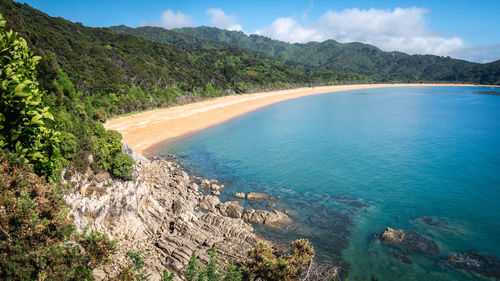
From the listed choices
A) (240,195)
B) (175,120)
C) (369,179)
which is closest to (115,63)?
(175,120)

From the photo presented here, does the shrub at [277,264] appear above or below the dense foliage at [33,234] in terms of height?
below

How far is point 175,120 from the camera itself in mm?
59875

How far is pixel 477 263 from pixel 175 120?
5258 cm

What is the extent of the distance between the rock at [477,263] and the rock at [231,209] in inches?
549

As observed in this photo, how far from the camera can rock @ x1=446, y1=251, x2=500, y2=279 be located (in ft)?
54.8

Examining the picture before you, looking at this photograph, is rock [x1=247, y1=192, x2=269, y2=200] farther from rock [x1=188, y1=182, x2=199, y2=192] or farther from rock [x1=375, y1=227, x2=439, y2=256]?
rock [x1=375, y1=227, x2=439, y2=256]

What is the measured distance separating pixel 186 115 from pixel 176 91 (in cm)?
1701

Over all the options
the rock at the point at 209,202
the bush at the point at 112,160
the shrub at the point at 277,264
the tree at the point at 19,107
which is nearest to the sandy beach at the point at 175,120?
the bush at the point at 112,160

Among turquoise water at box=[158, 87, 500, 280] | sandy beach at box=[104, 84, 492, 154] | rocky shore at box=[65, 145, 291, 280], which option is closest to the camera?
rocky shore at box=[65, 145, 291, 280]

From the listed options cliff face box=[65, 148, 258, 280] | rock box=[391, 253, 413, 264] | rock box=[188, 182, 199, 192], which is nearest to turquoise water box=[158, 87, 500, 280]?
rock box=[391, 253, 413, 264]

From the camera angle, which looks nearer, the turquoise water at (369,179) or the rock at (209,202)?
the turquoise water at (369,179)

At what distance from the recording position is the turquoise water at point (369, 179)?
19219 mm

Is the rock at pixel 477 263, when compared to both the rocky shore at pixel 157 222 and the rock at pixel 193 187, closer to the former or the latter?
the rocky shore at pixel 157 222

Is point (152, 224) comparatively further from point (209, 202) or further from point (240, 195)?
point (240, 195)
